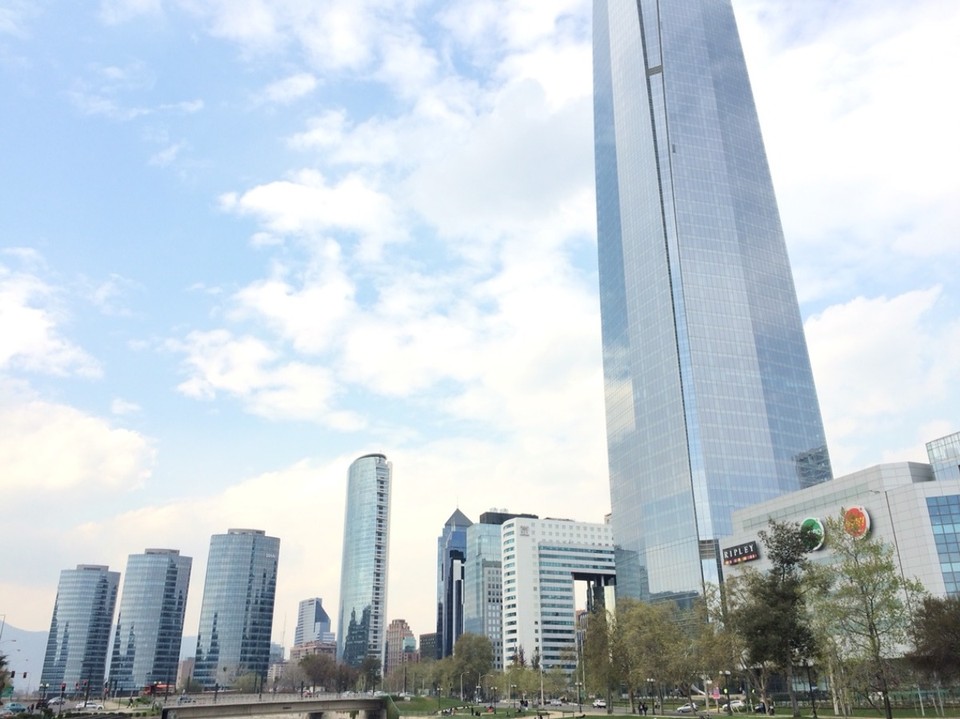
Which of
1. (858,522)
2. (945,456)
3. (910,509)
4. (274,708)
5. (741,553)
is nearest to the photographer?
(910,509)

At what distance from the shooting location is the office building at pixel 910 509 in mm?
96438

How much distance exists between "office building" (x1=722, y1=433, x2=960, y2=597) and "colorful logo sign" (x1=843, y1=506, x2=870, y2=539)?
5.0 inches

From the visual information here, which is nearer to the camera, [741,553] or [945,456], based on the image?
[945,456]

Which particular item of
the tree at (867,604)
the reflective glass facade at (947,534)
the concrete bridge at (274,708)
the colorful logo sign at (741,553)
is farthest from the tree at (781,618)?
the concrete bridge at (274,708)

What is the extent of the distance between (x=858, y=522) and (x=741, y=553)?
3515cm

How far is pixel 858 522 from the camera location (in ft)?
343

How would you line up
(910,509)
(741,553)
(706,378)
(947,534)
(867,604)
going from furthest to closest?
(706,378) < (741,553) < (910,509) < (947,534) < (867,604)

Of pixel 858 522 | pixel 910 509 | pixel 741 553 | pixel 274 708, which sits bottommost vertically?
pixel 274 708

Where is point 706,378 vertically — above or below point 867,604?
above

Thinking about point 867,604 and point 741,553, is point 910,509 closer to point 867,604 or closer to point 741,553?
point 741,553

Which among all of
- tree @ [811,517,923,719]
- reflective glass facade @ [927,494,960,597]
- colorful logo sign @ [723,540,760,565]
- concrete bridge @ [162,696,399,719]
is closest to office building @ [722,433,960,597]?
reflective glass facade @ [927,494,960,597]

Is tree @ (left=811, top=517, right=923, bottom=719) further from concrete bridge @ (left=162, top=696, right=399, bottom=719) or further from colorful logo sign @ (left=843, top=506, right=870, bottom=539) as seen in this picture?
concrete bridge @ (left=162, top=696, right=399, bottom=719)

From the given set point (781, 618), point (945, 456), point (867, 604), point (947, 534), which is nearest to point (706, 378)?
point (945, 456)

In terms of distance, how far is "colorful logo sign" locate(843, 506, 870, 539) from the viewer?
104 metres
